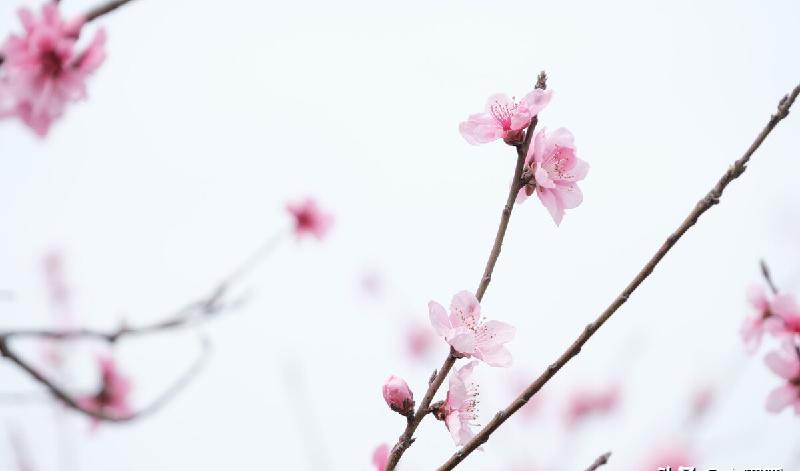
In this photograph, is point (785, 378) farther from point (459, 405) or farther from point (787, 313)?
point (459, 405)

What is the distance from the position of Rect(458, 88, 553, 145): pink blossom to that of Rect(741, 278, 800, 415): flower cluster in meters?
1.19

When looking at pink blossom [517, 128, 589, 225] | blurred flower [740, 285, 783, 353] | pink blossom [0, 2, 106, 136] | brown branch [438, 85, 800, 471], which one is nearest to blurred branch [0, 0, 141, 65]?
pink blossom [0, 2, 106, 136]


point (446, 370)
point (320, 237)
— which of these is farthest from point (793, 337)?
point (320, 237)

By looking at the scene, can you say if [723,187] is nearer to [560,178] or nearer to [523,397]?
[560,178]

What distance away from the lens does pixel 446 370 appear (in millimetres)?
1146

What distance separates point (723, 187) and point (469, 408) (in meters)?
0.62

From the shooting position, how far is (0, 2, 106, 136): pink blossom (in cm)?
156

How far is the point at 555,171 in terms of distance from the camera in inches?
53.3

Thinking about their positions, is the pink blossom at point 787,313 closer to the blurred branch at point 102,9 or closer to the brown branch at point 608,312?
the brown branch at point 608,312

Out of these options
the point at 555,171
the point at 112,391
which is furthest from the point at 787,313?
the point at 112,391

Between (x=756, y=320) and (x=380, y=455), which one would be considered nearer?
(x=380, y=455)

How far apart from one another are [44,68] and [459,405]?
1.36 metres

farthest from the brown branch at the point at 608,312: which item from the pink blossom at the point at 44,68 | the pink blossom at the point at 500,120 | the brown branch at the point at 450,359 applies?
the pink blossom at the point at 44,68

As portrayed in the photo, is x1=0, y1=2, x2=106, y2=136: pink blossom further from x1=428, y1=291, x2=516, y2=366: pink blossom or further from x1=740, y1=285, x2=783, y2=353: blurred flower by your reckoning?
x1=740, y1=285, x2=783, y2=353: blurred flower
